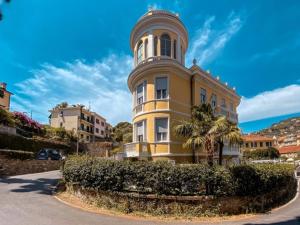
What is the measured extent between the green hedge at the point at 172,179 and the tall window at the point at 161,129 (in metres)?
7.86

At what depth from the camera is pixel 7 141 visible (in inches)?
991

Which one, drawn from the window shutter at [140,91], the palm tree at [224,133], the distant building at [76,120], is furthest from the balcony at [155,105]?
the distant building at [76,120]

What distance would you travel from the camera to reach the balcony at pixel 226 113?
77.2 ft

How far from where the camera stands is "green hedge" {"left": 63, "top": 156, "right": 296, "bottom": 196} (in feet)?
32.0

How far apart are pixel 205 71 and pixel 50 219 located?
18.0m

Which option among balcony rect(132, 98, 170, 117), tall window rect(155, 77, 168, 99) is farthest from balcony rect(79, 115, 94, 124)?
tall window rect(155, 77, 168, 99)

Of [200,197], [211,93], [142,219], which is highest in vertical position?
[211,93]

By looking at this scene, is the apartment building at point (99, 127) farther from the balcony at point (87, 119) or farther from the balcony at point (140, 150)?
the balcony at point (140, 150)

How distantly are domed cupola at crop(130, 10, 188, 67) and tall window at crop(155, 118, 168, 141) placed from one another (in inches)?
204

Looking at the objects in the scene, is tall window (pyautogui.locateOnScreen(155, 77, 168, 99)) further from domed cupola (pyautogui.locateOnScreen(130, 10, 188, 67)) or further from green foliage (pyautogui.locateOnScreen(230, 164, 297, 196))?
green foliage (pyautogui.locateOnScreen(230, 164, 297, 196))

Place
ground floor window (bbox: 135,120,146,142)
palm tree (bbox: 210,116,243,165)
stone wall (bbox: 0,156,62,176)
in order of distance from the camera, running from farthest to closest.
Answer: ground floor window (bbox: 135,120,146,142) → stone wall (bbox: 0,156,62,176) → palm tree (bbox: 210,116,243,165)

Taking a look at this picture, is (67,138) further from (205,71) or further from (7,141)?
(205,71)

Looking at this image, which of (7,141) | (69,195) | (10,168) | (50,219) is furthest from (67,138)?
(50,219)

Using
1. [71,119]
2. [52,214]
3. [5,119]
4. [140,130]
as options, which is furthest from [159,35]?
[71,119]
